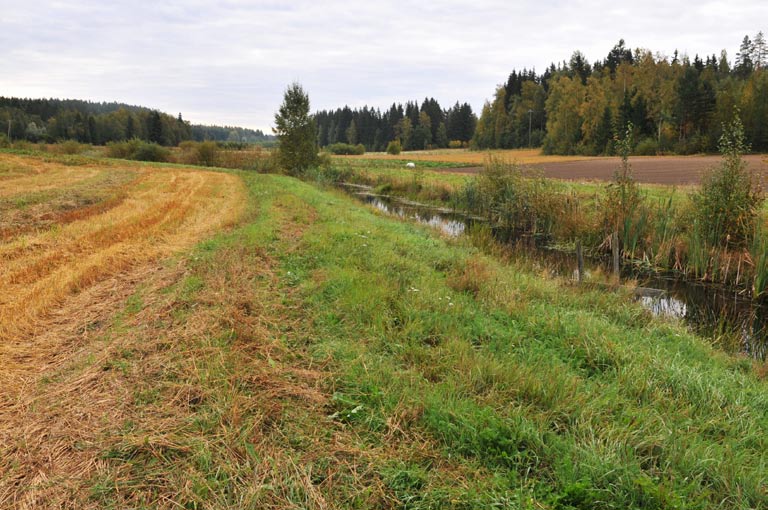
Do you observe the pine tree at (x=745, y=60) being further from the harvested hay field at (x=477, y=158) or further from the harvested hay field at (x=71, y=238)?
the harvested hay field at (x=71, y=238)

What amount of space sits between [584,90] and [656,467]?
85.6m

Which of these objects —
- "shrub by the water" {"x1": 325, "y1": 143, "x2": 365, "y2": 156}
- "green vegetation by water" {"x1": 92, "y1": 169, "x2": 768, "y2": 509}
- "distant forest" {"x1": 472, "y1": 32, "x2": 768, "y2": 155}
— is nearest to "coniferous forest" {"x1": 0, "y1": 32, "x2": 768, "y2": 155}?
"distant forest" {"x1": 472, "y1": 32, "x2": 768, "y2": 155}

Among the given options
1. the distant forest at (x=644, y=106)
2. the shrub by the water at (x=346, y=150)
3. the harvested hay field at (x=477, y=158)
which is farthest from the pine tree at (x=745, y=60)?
the shrub by the water at (x=346, y=150)

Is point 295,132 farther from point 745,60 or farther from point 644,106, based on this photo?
point 745,60

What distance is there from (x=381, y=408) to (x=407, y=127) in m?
124

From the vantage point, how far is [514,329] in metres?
5.56

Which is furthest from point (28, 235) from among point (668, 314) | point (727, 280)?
point (727, 280)

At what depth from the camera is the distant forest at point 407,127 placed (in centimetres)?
12056

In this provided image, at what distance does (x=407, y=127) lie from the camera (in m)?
122

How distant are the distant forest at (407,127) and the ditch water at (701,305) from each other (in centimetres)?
10848

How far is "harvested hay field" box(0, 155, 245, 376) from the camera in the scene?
5.04m

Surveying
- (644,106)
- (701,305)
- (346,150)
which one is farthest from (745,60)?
(701,305)

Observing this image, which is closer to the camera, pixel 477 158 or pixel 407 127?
pixel 477 158

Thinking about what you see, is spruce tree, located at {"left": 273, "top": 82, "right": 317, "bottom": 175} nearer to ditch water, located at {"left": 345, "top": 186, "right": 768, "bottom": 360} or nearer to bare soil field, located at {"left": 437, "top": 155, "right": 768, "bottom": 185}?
bare soil field, located at {"left": 437, "top": 155, "right": 768, "bottom": 185}
